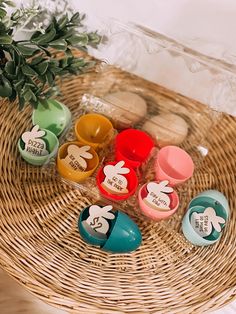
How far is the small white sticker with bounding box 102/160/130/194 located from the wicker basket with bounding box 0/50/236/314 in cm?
5

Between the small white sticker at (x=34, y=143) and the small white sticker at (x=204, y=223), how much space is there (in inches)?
11.5

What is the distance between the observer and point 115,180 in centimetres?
92

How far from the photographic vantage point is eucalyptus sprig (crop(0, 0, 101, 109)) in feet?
2.69

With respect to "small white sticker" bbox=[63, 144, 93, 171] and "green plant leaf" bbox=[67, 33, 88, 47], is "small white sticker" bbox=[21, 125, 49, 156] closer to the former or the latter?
"small white sticker" bbox=[63, 144, 93, 171]

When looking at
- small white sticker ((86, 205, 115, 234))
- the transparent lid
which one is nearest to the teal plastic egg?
small white sticker ((86, 205, 115, 234))

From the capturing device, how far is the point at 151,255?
0.91 metres

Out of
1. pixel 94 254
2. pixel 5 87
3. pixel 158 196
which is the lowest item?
pixel 94 254

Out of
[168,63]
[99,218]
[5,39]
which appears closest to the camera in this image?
[5,39]

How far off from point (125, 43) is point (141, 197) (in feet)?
1.10

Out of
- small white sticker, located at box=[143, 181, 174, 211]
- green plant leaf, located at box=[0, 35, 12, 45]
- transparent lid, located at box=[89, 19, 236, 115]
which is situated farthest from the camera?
transparent lid, located at box=[89, 19, 236, 115]

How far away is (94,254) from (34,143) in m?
0.23

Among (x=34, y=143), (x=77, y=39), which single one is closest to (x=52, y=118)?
(x=34, y=143)

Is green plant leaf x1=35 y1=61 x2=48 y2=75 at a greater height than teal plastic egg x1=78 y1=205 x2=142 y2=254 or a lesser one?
greater

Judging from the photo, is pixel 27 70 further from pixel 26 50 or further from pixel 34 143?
pixel 34 143
